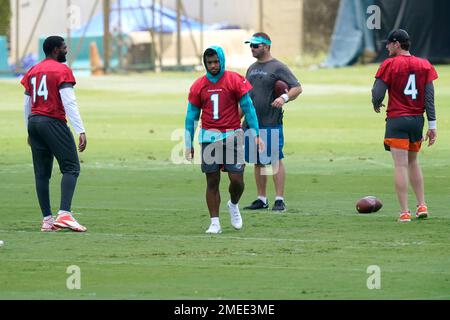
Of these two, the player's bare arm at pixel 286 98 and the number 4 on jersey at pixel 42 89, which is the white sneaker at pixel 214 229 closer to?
the number 4 on jersey at pixel 42 89

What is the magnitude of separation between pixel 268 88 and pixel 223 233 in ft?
9.13

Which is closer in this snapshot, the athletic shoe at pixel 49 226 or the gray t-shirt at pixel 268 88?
the athletic shoe at pixel 49 226

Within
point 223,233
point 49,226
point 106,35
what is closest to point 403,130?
point 223,233

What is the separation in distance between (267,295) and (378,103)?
182 inches

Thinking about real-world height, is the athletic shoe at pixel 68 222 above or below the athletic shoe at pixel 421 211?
above

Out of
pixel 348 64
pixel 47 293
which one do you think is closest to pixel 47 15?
pixel 348 64

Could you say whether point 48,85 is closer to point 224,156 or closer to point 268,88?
point 224,156

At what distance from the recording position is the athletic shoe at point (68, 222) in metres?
13.4

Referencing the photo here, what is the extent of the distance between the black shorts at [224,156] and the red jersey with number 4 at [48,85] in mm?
1647

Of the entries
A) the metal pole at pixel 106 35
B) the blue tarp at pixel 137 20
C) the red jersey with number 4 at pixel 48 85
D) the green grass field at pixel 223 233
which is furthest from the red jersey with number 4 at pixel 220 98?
the blue tarp at pixel 137 20

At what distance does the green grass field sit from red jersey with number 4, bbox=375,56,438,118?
1316 mm

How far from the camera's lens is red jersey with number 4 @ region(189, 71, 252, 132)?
13219 mm

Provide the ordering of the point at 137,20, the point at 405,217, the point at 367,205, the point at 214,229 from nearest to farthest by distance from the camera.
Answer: the point at 214,229 < the point at 405,217 < the point at 367,205 < the point at 137,20

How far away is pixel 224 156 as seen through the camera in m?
13.2
